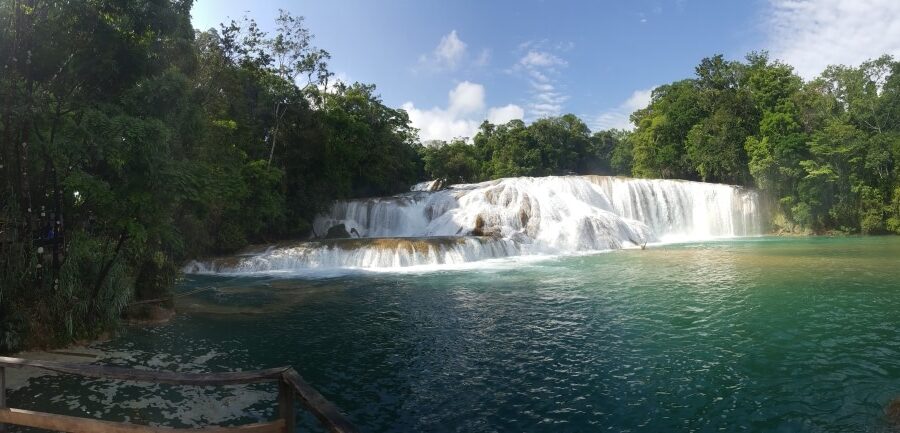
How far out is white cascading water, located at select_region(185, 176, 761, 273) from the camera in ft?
72.2

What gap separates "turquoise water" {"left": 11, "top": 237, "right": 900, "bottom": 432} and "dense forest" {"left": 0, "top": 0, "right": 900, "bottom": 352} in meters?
1.81

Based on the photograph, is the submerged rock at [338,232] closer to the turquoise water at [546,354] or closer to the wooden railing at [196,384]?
the turquoise water at [546,354]

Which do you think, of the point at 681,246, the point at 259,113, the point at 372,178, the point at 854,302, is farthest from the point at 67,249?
the point at 372,178

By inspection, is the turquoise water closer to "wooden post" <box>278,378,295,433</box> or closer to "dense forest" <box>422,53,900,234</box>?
"wooden post" <box>278,378,295,433</box>

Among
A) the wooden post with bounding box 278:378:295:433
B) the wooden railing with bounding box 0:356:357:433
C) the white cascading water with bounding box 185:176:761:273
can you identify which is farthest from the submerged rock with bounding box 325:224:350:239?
the wooden post with bounding box 278:378:295:433

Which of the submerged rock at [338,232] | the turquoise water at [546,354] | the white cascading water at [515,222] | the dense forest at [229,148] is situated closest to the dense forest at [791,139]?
the dense forest at [229,148]

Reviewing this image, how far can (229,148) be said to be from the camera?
21.1 m

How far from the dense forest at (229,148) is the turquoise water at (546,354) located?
Answer: 181cm

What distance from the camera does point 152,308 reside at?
37.2ft

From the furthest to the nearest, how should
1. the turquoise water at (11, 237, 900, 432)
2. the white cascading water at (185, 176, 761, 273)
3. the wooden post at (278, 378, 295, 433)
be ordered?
the white cascading water at (185, 176, 761, 273)
the turquoise water at (11, 237, 900, 432)
the wooden post at (278, 378, 295, 433)

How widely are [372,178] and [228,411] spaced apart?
101 feet

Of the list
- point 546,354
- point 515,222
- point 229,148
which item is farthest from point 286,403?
point 515,222

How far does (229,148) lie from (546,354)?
1716cm

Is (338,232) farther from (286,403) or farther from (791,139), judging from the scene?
(791,139)
